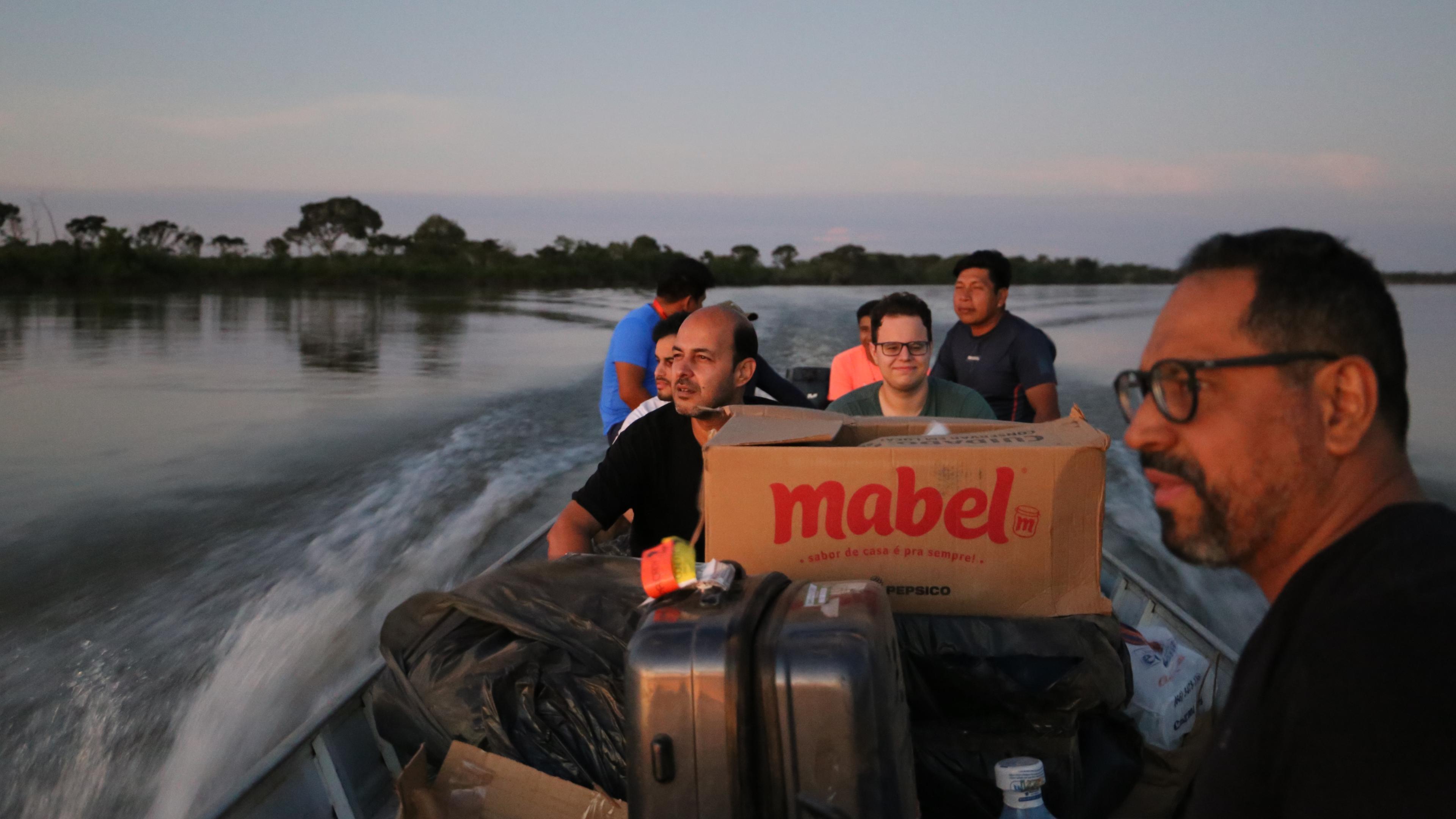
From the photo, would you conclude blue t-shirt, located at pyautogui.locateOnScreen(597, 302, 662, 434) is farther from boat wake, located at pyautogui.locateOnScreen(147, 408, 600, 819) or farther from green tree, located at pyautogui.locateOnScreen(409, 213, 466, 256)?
green tree, located at pyautogui.locateOnScreen(409, 213, 466, 256)

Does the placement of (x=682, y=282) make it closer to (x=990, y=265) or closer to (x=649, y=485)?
(x=990, y=265)

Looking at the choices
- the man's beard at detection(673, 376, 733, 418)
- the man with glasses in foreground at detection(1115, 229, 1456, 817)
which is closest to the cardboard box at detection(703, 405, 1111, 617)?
the man with glasses in foreground at detection(1115, 229, 1456, 817)

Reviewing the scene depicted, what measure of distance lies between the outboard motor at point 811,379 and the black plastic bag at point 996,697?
6029 mm

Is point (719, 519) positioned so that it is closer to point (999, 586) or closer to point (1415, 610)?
point (999, 586)

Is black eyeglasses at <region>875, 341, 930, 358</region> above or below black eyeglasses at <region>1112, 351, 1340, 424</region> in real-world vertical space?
below

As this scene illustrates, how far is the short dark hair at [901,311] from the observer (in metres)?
3.99

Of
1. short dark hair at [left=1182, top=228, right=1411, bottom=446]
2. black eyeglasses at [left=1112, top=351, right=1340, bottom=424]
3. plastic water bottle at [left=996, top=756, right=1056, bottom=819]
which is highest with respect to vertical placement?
short dark hair at [left=1182, top=228, right=1411, bottom=446]

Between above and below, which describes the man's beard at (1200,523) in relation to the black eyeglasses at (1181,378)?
below

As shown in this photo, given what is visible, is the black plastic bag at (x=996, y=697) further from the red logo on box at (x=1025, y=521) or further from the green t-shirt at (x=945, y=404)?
the green t-shirt at (x=945, y=404)

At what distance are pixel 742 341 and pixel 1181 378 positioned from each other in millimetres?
2348

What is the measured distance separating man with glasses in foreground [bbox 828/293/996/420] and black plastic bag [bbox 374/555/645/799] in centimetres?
186

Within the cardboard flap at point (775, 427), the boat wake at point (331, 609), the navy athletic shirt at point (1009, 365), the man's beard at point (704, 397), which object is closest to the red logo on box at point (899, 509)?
the cardboard flap at point (775, 427)

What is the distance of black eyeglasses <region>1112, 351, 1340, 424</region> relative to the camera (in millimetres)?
1073

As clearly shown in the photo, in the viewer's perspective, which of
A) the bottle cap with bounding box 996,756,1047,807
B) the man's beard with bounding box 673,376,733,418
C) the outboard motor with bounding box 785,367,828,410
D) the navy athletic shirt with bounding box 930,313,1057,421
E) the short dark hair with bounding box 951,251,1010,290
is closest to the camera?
the bottle cap with bounding box 996,756,1047,807
